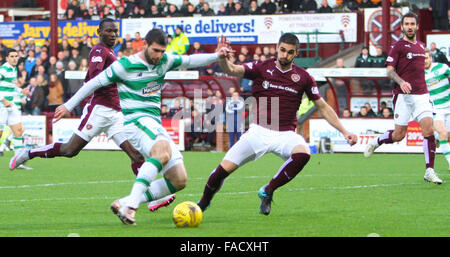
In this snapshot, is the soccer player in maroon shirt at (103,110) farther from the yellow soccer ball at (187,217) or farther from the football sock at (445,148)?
the football sock at (445,148)

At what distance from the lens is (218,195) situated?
11797 millimetres

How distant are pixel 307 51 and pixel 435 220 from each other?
1977 cm

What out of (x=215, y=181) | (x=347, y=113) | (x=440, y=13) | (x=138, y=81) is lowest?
(x=347, y=113)

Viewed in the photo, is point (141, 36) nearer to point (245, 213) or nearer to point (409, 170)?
point (409, 170)

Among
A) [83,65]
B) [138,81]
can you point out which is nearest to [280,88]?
[138,81]

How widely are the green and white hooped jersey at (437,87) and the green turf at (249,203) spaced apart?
1.34 meters

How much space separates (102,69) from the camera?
460 inches

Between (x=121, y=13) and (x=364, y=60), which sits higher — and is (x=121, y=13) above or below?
above

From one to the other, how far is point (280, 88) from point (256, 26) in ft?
64.4

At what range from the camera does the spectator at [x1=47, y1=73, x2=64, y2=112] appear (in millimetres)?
27062

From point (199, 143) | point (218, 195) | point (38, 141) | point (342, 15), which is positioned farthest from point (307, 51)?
point (218, 195)

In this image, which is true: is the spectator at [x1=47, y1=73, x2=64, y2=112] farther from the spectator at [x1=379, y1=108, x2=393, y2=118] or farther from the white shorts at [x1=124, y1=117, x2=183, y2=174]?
the white shorts at [x1=124, y1=117, x2=183, y2=174]

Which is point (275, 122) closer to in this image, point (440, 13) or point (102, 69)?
point (102, 69)

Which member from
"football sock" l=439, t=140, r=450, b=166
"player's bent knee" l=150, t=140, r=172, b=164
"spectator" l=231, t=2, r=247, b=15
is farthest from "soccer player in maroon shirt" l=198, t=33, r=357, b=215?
"spectator" l=231, t=2, r=247, b=15
